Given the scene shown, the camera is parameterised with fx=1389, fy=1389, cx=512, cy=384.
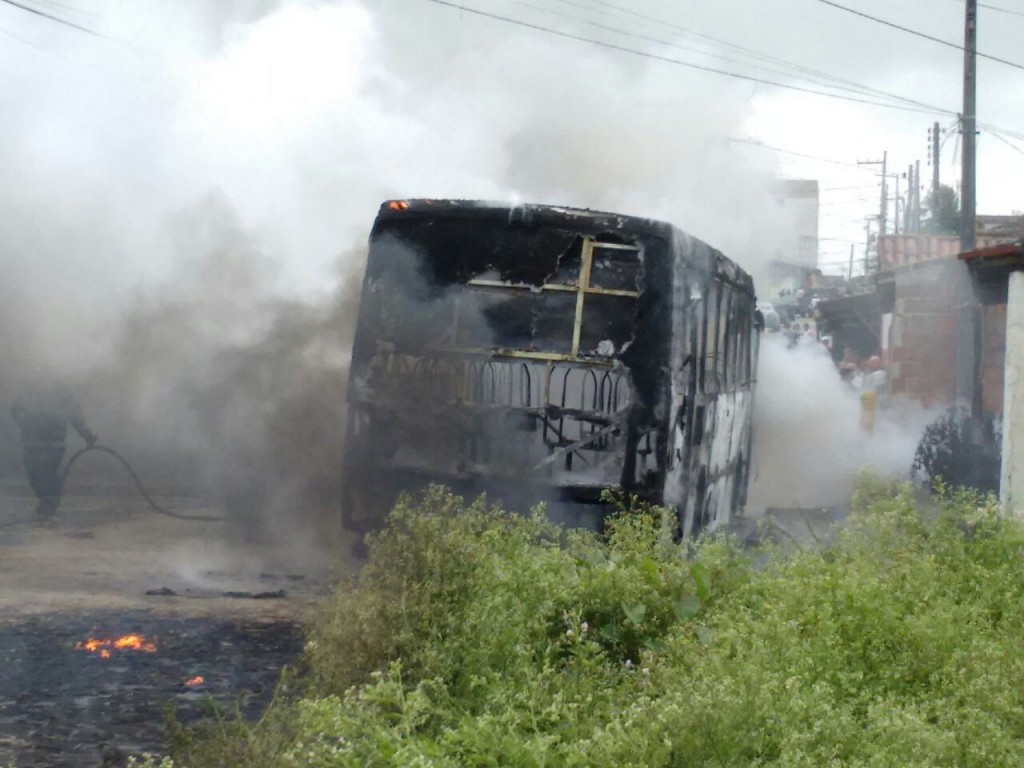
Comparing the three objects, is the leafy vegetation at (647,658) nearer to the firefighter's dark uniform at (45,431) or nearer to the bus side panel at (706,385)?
the bus side panel at (706,385)

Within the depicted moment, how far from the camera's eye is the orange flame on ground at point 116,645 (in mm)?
6980

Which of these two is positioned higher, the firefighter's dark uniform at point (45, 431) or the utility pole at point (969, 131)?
A: the utility pole at point (969, 131)

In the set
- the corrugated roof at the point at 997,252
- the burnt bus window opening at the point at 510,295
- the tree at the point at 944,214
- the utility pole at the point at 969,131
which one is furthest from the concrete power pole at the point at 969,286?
the tree at the point at 944,214

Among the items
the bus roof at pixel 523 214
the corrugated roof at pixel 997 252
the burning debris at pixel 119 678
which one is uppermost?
the corrugated roof at pixel 997 252

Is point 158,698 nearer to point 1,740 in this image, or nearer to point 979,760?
point 1,740

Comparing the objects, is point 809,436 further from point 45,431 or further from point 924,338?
point 45,431

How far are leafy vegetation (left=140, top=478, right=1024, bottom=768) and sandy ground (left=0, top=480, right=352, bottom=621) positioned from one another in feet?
5.33

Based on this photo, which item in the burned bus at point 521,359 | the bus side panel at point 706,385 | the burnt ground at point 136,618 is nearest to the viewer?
the burnt ground at point 136,618

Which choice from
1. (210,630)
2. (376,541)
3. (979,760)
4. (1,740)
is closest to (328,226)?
(210,630)

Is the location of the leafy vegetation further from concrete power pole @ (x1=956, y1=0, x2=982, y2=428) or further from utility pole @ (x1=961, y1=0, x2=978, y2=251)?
utility pole @ (x1=961, y1=0, x2=978, y2=251)

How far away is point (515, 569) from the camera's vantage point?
19.1 feet

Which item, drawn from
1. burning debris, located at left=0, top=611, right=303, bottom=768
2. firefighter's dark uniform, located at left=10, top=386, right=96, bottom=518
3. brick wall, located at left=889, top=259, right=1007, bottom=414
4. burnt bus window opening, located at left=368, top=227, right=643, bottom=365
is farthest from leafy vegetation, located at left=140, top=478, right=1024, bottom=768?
brick wall, located at left=889, top=259, right=1007, bottom=414

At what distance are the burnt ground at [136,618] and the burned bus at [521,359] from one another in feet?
3.37

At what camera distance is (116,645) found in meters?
7.09
